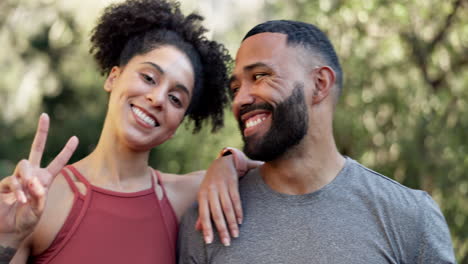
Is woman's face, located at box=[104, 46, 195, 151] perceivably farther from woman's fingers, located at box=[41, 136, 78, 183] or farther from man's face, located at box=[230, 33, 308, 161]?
woman's fingers, located at box=[41, 136, 78, 183]

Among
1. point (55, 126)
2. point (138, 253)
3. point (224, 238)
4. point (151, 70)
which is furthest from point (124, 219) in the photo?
point (55, 126)

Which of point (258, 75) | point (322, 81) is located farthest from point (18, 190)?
point (322, 81)

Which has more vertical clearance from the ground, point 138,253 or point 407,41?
point 407,41

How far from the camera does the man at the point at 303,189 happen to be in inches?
89.1

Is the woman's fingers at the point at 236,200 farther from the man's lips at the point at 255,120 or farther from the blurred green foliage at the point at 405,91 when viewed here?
the blurred green foliage at the point at 405,91

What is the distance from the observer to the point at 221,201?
7.84 ft

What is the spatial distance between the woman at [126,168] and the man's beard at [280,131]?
1.43ft

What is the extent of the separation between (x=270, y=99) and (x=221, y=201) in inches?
Result: 18.9

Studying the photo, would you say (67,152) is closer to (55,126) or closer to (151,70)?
(151,70)

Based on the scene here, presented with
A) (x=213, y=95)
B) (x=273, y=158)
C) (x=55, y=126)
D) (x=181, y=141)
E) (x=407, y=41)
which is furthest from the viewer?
(x=55, y=126)

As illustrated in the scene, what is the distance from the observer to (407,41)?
505 centimetres

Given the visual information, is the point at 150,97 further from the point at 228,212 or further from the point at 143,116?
the point at 228,212

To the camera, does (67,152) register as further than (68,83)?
No

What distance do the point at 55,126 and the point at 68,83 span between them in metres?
0.59
